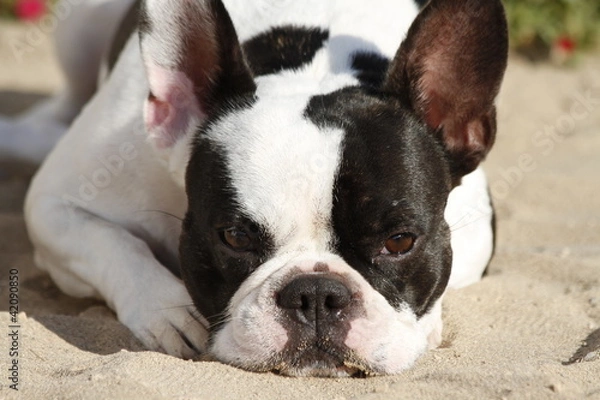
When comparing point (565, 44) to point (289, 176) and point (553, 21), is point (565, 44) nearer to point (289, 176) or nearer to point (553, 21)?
point (553, 21)

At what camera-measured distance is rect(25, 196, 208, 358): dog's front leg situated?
135 inches

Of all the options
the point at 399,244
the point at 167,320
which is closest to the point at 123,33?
the point at 167,320

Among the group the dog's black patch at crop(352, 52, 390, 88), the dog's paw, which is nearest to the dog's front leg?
the dog's paw

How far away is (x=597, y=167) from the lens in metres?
6.12

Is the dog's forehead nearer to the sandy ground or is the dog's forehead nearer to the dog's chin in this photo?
the dog's chin

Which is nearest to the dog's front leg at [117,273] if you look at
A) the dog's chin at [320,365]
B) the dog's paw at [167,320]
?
the dog's paw at [167,320]

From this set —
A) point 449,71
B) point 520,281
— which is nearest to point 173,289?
point 449,71

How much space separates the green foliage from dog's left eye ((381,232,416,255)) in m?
5.24

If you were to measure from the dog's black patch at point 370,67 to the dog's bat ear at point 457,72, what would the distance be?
11 centimetres

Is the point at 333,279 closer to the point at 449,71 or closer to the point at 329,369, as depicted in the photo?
the point at 329,369

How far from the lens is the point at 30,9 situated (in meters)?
8.81

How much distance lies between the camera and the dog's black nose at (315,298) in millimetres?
2930

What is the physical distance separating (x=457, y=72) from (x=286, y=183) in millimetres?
815

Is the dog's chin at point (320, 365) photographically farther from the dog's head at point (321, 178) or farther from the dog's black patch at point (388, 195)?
the dog's black patch at point (388, 195)
